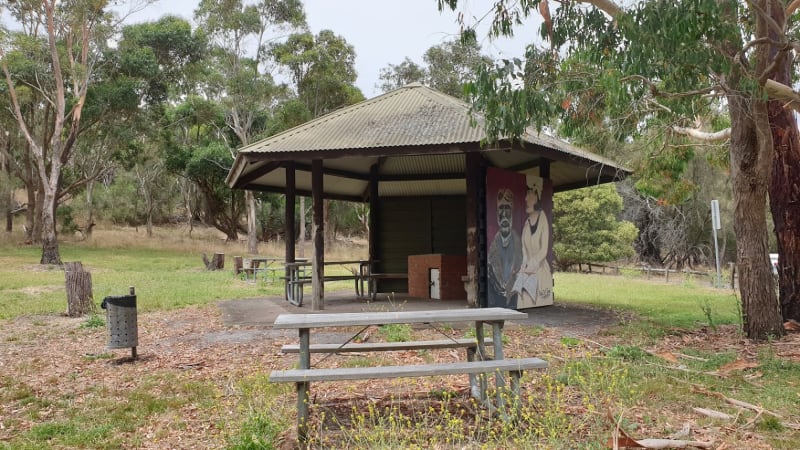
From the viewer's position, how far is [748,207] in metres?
7.81

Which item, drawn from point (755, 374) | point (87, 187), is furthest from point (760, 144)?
point (87, 187)

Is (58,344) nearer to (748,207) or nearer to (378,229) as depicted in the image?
(378,229)

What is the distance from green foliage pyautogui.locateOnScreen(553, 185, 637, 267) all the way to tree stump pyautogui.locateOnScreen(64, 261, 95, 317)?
23.2m

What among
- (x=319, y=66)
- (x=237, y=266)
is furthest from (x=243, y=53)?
(x=237, y=266)

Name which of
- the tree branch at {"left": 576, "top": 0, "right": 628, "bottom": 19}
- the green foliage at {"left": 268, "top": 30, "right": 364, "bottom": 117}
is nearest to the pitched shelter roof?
the tree branch at {"left": 576, "top": 0, "right": 628, "bottom": 19}

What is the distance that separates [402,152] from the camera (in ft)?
29.9

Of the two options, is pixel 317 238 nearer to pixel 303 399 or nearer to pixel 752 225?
pixel 303 399

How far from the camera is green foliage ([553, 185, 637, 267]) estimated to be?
28500 mm

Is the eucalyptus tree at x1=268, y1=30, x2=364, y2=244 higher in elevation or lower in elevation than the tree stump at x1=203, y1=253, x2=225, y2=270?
higher

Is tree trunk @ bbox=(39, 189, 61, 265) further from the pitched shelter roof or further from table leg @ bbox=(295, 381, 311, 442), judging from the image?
table leg @ bbox=(295, 381, 311, 442)

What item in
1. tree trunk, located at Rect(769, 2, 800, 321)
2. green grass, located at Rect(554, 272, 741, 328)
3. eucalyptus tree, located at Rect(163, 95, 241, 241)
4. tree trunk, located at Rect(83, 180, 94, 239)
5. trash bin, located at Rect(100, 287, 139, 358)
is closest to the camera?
trash bin, located at Rect(100, 287, 139, 358)

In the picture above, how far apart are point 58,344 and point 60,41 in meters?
24.4

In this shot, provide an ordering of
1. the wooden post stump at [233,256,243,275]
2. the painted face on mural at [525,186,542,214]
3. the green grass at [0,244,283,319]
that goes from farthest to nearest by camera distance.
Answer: the wooden post stump at [233,256,243,275]
the green grass at [0,244,283,319]
the painted face on mural at [525,186,542,214]

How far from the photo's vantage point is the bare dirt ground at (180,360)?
4.65 metres
